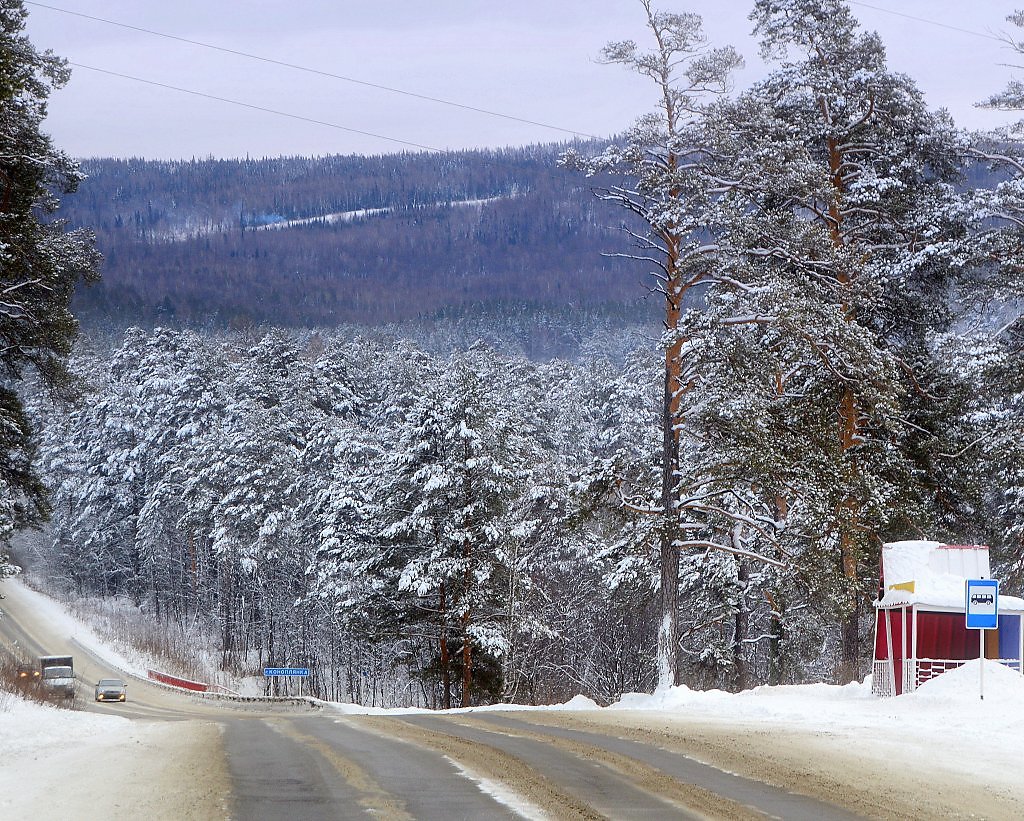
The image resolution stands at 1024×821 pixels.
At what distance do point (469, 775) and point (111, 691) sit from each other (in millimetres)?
46154

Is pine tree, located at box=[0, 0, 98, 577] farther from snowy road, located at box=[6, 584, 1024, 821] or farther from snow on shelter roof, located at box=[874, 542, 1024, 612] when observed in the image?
snow on shelter roof, located at box=[874, 542, 1024, 612]

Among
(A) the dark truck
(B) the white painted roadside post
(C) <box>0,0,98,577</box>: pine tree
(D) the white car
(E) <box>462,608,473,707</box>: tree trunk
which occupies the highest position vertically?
(C) <box>0,0,98,577</box>: pine tree

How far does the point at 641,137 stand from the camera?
2784 cm

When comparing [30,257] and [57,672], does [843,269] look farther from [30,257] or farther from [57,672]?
[57,672]

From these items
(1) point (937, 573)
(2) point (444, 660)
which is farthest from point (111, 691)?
(1) point (937, 573)

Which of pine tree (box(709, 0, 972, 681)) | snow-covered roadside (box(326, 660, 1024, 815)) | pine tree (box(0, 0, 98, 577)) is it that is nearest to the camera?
snow-covered roadside (box(326, 660, 1024, 815))

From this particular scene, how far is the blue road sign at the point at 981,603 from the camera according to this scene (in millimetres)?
18094

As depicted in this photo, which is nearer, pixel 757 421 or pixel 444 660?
pixel 757 421

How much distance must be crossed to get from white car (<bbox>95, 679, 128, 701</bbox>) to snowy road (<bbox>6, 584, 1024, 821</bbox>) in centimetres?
→ 3752

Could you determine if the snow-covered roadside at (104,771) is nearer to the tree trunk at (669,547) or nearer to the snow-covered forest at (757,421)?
the snow-covered forest at (757,421)

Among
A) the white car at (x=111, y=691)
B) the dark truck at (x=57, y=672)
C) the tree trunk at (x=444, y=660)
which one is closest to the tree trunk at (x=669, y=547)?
the tree trunk at (x=444, y=660)

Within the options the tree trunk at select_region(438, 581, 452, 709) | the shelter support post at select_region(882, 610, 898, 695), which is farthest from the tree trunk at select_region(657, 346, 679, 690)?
the tree trunk at select_region(438, 581, 452, 709)

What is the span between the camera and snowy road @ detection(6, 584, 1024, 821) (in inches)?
368

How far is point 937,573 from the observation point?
2320cm
